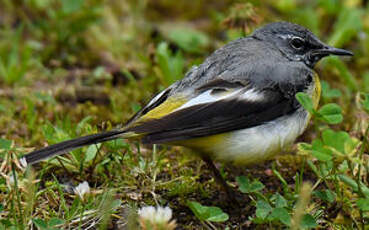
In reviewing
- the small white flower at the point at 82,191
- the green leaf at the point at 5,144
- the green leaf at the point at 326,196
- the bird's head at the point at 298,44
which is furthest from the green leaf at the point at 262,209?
the green leaf at the point at 5,144

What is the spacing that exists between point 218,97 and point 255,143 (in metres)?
0.41

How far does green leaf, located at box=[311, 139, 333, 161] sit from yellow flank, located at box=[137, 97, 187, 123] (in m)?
1.00

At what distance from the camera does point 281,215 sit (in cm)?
367

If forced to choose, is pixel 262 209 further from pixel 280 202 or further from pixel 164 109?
pixel 164 109

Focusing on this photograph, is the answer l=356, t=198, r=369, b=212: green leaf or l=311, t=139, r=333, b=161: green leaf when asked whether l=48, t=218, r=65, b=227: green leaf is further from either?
l=356, t=198, r=369, b=212: green leaf

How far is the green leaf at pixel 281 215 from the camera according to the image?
11.9 ft

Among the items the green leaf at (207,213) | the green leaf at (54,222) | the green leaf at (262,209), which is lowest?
the green leaf at (262,209)

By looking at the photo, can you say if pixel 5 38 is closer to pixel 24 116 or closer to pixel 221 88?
pixel 24 116

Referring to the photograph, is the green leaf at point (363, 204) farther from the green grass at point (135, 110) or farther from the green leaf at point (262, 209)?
the green leaf at point (262, 209)

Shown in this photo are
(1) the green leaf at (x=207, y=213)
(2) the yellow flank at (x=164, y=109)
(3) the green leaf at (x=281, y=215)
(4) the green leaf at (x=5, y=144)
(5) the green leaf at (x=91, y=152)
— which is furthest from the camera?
(5) the green leaf at (x=91, y=152)

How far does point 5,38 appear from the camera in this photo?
6965 millimetres

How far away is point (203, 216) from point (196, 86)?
1027 mm

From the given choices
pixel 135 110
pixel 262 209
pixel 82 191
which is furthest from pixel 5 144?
pixel 262 209

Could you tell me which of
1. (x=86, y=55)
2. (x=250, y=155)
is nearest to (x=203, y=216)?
(x=250, y=155)
